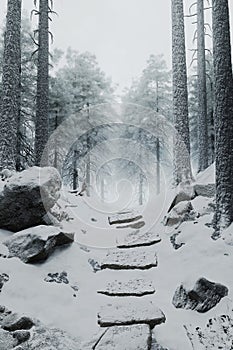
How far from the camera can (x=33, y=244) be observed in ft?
17.9

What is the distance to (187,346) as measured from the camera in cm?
354

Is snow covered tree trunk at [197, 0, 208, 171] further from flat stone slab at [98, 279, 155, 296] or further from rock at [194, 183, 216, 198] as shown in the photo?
flat stone slab at [98, 279, 155, 296]

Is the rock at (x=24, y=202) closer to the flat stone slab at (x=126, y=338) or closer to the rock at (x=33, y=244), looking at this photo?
the rock at (x=33, y=244)

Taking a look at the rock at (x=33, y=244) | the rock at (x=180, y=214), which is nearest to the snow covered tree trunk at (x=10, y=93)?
the rock at (x=33, y=244)

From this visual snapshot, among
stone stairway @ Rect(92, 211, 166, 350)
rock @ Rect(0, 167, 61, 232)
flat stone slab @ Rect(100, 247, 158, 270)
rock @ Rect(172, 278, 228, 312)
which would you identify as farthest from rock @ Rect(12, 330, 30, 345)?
rock @ Rect(0, 167, 61, 232)

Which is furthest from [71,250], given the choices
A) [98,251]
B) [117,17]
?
[117,17]

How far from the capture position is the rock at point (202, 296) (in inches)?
165

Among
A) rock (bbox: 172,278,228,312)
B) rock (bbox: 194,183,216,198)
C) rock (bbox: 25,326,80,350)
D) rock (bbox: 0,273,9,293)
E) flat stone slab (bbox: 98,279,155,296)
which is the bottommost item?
rock (bbox: 25,326,80,350)

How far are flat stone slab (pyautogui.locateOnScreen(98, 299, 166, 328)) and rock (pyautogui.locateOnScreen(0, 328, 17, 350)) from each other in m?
1.14

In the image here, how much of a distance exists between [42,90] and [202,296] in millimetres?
9242

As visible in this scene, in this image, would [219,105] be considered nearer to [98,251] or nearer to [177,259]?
[177,259]

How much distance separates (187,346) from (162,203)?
19.5 feet

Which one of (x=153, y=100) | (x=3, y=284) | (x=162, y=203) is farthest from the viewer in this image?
(x=153, y=100)

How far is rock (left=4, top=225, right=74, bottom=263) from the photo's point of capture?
17.6 feet
